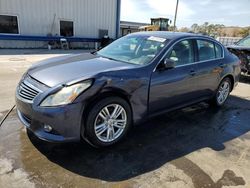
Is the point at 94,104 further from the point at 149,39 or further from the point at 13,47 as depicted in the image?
the point at 13,47

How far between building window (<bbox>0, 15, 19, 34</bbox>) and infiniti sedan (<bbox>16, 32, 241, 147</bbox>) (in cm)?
1320

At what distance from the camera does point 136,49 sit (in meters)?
3.94

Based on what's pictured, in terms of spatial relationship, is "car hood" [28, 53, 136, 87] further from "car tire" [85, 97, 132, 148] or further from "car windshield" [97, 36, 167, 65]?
"car tire" [85, 97, 132, 148]

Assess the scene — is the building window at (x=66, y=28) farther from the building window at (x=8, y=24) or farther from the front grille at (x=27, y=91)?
the front grille at (x=27, y=91)

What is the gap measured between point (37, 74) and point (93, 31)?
16406 millimetres

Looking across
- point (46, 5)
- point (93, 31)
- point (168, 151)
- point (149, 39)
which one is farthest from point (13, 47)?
point (168, 151)

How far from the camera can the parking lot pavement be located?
2.61m

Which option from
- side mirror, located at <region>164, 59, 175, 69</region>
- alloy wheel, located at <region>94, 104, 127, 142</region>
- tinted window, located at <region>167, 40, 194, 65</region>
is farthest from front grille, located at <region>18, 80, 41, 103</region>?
tinted window, located at <region>167, 40, 194, 65</region>

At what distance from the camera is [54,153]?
3.02 metres

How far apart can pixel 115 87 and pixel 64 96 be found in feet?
2.19

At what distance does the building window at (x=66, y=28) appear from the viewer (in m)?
17.2

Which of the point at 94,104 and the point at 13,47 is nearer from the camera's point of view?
the point at 94,104

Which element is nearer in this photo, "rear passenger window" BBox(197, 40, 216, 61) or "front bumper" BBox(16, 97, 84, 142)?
"front bumper" BBox(16, 97, 84, 142)

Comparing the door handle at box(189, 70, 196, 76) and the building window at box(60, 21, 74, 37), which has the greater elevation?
the building window at box(60, 21, 74, 37)
